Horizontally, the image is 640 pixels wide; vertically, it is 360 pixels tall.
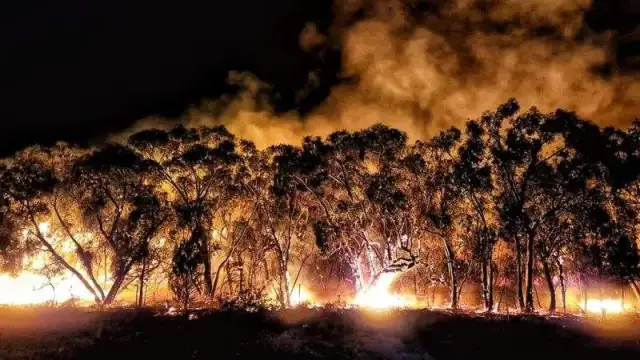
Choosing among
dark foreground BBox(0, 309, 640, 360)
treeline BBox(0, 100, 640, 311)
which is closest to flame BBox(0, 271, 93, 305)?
treeline BBox(0, 100, 640, 311)

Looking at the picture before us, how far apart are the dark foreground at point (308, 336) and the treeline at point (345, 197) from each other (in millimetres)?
6692

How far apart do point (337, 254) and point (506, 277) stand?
48.8ft

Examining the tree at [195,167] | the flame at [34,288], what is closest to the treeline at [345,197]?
the tree at [195,167]

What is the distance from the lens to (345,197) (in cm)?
4625

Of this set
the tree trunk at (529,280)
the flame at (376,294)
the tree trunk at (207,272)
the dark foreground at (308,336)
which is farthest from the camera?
the flame at (376,294)

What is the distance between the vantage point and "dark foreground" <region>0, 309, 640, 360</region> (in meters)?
28.1

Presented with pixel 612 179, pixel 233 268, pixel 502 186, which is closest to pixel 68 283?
pixel 233 268

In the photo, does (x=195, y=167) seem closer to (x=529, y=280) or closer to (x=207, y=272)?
(x=207, y=272)

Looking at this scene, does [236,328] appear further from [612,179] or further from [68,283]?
[612,179]

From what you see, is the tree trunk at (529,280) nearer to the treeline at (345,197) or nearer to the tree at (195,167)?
the treeline at (345,197)

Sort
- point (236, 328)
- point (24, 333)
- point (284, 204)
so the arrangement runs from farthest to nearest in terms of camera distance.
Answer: point (284, 204), point (236, 328), point (24, 333)

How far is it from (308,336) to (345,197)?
1631 cm

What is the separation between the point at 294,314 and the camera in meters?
36.0

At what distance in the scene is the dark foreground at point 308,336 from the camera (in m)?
28.1
